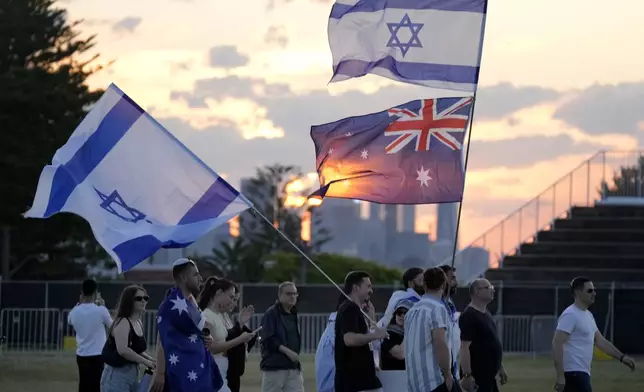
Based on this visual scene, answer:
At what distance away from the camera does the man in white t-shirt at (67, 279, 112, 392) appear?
14594 millimetres

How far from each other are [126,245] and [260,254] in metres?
65.8

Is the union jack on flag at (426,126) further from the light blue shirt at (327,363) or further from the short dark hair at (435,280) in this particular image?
the short dark hair at (435,280)

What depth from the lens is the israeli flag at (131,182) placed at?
12.0m

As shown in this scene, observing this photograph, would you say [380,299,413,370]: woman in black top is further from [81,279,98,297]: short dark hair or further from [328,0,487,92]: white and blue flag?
[81,279,98,297]: short dark hair

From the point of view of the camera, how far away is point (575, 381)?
12.7 meters

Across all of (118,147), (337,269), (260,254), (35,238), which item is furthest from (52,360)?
(260,254)

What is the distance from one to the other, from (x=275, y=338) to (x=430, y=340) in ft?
11.2

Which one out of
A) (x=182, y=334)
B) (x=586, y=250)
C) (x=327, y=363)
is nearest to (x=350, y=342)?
(x=182, y=334)

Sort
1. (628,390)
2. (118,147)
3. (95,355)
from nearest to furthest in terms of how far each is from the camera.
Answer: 1. (118,147)
2. (95,355)
3. (628,390)

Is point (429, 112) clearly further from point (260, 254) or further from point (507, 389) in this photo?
point (260, 254)

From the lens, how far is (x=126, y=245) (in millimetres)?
11633

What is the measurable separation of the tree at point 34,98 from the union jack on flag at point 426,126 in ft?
128

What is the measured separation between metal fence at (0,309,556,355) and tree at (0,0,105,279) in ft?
53.8

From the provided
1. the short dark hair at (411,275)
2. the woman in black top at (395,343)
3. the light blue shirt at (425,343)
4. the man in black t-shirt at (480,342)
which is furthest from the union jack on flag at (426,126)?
the light blue shirt at (425,343)
